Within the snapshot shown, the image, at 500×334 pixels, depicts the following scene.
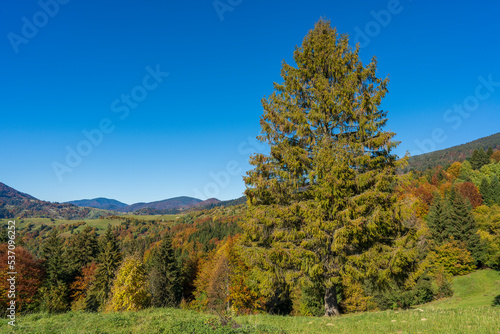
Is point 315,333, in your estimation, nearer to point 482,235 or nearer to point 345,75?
point 345,75

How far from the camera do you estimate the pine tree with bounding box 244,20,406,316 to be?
10094 millimetres

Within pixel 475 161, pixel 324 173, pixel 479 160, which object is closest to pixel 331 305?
pixel 324 173

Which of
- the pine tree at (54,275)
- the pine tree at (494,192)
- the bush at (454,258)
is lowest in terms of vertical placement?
the bush at (454,258)

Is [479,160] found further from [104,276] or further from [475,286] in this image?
[104,276]

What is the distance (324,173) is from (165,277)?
44.8 meters

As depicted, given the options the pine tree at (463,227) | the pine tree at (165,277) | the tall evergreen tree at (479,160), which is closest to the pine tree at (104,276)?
the pine tree at (165,277)

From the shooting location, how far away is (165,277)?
4581 cm

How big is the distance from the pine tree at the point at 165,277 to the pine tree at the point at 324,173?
38.7 metres

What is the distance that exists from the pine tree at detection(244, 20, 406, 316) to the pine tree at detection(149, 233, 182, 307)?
38.7 meters

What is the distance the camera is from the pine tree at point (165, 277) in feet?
145

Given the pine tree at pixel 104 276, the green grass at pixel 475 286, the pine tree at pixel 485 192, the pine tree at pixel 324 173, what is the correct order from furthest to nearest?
the pine tree at pixel 485 192 → the pine tree at pixel 104 276 → the green grass at pixel 475 286 → the pine tree at pixel 324 173

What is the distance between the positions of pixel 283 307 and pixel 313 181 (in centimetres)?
3051

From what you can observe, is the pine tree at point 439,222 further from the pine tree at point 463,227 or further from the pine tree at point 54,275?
the pine tree at point 54,275

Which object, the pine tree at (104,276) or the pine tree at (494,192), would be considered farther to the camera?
the pine tree at (494,192)
